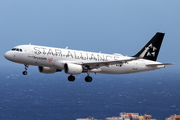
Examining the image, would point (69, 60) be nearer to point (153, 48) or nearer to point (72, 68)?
point (72, 68)

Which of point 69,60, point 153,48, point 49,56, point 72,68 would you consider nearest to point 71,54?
point 69,60

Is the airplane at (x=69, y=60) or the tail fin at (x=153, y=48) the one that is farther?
the tail fin at (x=153, y=48)

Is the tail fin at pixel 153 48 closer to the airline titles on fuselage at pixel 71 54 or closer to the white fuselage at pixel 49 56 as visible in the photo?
the airline titles on fuselage at pixel 71 54

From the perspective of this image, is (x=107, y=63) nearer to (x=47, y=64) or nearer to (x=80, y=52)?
(x=80, y=52)

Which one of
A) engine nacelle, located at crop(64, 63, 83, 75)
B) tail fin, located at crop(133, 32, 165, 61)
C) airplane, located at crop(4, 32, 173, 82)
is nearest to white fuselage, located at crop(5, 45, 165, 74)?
airplane, located at crop(4, 32, 173, 82)

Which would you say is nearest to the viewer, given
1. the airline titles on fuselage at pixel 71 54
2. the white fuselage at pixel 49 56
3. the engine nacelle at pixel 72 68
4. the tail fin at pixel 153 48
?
the white fuselage at pixel 49 56

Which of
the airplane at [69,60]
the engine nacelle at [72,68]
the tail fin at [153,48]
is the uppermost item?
the tail fin at [153,48]

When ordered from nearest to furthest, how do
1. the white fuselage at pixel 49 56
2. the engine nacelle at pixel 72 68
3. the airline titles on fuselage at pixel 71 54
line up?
the white fuselage at pixel 49 56, the engine nacelle at pixel 72 68, the airline titles on fuselage at pixel 71 54

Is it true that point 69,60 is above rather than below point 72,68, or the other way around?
above

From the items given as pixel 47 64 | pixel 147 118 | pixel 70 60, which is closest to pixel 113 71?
pixel 70 60

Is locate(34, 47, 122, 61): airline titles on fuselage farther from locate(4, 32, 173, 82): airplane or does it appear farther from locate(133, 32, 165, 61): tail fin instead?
locate(133, 32, 165, 61): tail fin

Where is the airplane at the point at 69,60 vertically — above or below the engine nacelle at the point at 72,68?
above

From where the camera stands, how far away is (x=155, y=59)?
61.4 m

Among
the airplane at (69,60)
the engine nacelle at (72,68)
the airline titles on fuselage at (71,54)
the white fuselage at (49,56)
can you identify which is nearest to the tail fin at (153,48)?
the airplane at (69,60)
